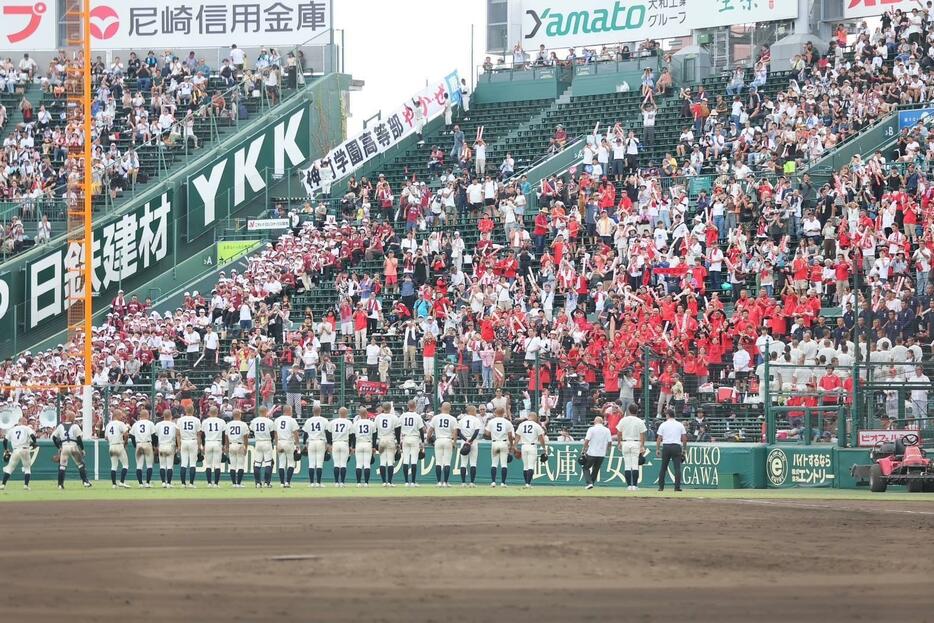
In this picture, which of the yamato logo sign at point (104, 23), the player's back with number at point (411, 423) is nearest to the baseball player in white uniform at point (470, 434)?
the player's back with number at point (411, 423)

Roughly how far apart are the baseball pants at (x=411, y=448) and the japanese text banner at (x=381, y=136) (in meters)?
20.5

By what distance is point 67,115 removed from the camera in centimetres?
5269

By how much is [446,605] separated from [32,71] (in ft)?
152

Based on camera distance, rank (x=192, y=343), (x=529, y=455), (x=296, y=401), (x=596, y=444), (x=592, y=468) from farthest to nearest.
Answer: (x=192, y=343) < (x=296, y=401) < (x=529, y=455) < (x=592, y=468) < (x=596, y=444)

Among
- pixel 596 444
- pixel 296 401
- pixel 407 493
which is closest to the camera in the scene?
pixel 407 493

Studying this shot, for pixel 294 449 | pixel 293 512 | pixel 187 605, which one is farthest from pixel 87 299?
pixel 187 605

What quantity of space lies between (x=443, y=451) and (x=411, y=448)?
66cm

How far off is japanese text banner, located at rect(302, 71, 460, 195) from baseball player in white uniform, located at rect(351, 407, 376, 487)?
2033cm

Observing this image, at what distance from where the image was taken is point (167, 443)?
107ft

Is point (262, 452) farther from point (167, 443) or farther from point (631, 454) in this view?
point (631, 454)

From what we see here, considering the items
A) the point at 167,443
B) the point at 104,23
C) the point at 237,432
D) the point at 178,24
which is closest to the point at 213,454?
the point at 237,432

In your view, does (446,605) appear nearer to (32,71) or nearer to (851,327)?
(851,327)

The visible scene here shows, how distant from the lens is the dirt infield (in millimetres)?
13328

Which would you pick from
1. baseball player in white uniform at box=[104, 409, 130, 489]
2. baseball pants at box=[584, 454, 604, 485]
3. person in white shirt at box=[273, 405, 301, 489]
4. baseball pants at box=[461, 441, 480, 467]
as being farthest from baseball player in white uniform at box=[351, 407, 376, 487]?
baseball player in white uniform at box=[104, 409, 130, 489]
